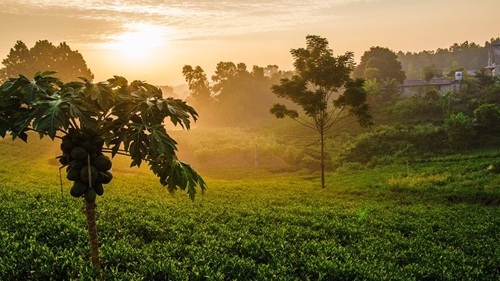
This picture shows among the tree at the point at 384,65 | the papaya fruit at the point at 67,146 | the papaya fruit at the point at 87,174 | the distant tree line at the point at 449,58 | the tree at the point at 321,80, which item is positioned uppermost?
the distant tree line at the point at 449,58

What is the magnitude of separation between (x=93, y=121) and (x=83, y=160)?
71 cm

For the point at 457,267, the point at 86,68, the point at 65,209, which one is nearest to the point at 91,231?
the point at 65,209

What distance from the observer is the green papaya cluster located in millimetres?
4613

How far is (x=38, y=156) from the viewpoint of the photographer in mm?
40219

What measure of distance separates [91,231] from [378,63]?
82011mm

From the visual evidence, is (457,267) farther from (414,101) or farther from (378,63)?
(378,63)

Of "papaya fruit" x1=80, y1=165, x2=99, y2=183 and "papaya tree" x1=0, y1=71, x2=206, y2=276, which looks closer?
"papaya tree" x1=0, y1=71, x2=206, y2=276

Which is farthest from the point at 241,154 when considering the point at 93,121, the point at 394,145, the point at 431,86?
the point at 93,121

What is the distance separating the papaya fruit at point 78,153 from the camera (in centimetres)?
454

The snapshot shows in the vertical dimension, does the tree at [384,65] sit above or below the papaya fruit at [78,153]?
above

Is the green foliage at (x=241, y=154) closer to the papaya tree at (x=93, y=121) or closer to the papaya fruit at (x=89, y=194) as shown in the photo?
the papaya tree at (x=93, y=121)

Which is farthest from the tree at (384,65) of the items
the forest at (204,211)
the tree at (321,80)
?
the tree at (321,80)

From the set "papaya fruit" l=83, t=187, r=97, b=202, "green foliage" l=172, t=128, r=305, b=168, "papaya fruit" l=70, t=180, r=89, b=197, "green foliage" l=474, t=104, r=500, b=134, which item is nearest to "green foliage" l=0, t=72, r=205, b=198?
"papaya fruit" l=70, t=180, r=89, b=197

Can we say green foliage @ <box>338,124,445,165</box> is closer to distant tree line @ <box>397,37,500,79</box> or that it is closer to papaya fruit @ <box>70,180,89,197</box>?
papaya fruit @ <box>70,180,89,197</box>
